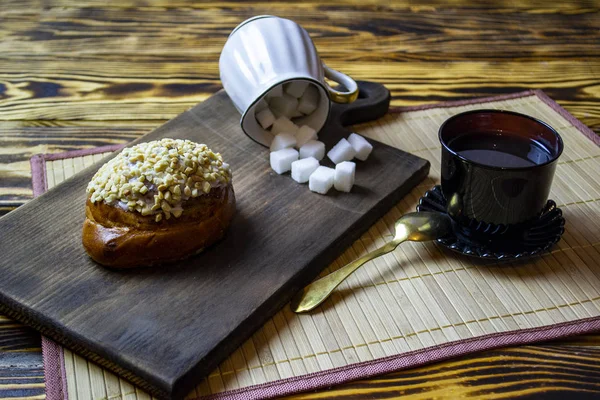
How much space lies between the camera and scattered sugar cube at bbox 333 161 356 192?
5.14 feet

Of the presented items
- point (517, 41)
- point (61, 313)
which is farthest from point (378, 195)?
point (517, 41)

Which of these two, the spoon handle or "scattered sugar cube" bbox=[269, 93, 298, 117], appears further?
"scattered sugar cube" bbox=[269, 93, 298, 117]

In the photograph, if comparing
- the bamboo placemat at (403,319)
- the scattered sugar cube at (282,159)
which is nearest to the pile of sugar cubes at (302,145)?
the scattered sugar cube at (282,159)

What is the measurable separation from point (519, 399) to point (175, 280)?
65cm

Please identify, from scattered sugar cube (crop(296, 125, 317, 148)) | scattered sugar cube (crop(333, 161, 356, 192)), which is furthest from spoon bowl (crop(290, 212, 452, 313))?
scattered sugar cube (crop(296, 125, 317, 148))

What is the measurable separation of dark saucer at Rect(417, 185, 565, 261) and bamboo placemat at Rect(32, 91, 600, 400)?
0.04 meters

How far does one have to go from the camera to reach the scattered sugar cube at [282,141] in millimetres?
1692

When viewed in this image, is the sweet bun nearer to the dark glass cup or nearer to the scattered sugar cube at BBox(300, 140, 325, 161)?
the scattered sugar cube at BBox(300, 140, 325, 161)

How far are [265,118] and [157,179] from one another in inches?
17.9

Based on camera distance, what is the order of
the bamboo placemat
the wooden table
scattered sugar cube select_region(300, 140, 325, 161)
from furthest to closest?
the wooden table, scattered sugar cube select_region(300, 140, 325, 161), the bamboo placemat

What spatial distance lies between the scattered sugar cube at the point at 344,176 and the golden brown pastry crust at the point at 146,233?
310 millimetres

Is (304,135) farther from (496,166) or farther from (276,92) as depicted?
(496,166)

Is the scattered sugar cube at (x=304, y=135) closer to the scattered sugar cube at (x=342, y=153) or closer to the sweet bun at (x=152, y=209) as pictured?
the scattered sugar cube at (x=342, y=153)

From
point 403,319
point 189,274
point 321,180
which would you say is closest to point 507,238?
point 403,319
